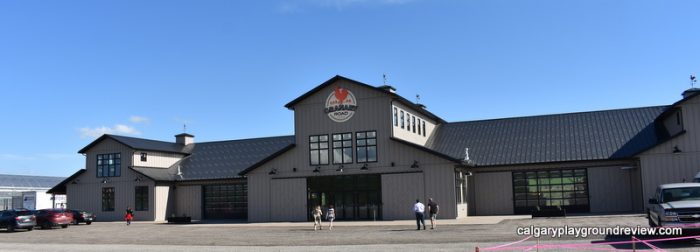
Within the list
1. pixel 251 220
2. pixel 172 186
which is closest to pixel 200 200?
pixel 172 186

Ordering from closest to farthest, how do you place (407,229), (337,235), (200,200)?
(337,235)
(407,229)
(200,200)

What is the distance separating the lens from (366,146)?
37875 mm

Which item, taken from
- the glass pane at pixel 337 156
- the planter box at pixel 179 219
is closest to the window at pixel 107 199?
the planter box at pixel 179 219

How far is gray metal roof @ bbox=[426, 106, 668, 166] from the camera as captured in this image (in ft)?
127

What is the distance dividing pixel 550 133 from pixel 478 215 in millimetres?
7767

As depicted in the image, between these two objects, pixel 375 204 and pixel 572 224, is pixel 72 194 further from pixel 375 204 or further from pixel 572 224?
pixel 572 224

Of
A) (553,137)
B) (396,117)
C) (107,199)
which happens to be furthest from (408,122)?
(107,199)

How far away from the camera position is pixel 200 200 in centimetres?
4738

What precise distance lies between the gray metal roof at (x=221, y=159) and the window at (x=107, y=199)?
9.94 ft

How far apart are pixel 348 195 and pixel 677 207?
22730 mm

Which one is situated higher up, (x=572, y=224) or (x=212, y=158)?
(x=212, y=158)

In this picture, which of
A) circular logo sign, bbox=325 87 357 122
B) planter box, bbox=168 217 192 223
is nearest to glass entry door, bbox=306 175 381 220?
circular logo sign, bbox=325 87 357 122

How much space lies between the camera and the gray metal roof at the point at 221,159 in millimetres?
47594

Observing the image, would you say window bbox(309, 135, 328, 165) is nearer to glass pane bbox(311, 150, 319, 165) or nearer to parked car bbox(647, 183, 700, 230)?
glass pane bbox(311, 150, 319, 165)
